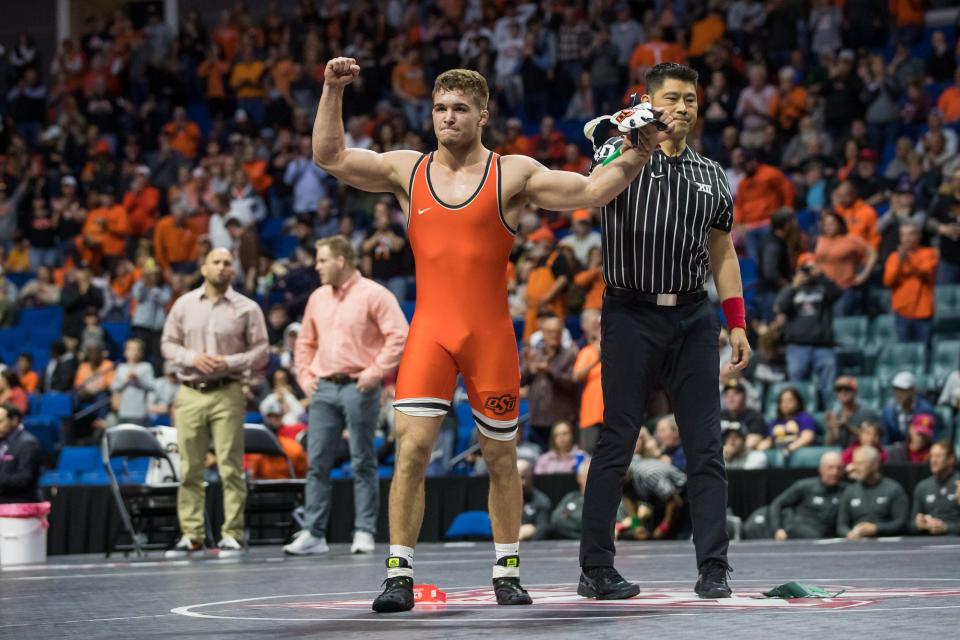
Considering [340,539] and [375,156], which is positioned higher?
[375,156]

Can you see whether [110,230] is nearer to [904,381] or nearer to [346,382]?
[346,382]

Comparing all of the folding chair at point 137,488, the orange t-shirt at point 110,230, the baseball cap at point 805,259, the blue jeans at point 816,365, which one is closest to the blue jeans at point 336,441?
the folding chair at point 137,488

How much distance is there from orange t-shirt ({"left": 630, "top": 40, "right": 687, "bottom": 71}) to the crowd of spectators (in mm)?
44

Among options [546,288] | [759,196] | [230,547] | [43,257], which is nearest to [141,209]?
[43,257]

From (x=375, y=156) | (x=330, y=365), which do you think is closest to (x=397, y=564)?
(x=375, y=156)

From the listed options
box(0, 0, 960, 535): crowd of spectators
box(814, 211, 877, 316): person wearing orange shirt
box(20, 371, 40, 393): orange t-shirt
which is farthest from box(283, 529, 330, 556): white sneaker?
box(20, 371, 40, 393): orange t-shirt

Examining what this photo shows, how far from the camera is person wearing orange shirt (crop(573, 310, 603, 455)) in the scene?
39.7 ft

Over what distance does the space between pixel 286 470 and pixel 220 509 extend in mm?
618

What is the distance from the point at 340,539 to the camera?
41.0 ft

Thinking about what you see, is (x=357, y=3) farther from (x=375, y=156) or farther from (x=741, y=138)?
(x=375, y=156)

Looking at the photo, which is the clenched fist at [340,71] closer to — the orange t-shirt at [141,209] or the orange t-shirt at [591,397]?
the orange t-shirt at [591,397]

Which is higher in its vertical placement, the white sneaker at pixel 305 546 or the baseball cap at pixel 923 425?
the baseball cap at pixel 923 425

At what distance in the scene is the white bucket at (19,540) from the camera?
10.6 metres

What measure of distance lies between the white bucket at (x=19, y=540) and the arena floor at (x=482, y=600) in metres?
1.16
